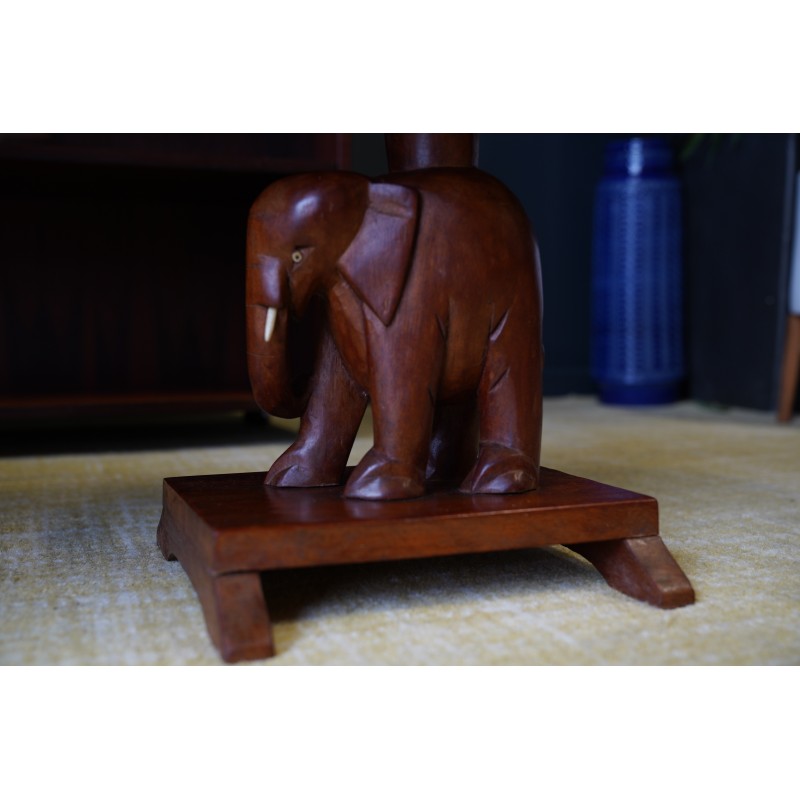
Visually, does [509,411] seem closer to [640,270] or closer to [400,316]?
[400,316]

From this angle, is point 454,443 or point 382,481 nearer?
point 382,481

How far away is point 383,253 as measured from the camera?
700mm

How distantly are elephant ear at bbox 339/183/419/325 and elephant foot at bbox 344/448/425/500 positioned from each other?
11 centimetres

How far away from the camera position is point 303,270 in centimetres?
70

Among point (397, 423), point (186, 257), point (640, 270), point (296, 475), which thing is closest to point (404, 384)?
point (397, 423)

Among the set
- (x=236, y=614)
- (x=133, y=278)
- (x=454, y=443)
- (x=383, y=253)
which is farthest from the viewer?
(x=133, y=278)

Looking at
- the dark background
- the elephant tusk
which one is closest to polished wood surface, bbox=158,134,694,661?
the elephant tusk

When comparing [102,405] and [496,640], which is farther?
[102,405]

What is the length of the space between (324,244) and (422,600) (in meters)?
0.28

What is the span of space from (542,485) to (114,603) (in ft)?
1.16

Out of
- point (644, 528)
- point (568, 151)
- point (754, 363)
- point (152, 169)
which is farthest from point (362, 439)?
point (568, 151)

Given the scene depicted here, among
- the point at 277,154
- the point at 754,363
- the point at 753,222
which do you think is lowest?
the point at 754,363

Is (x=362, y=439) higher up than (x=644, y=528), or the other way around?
(x=644, y=528)

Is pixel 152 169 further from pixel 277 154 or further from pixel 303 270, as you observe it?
pixel 303 270
